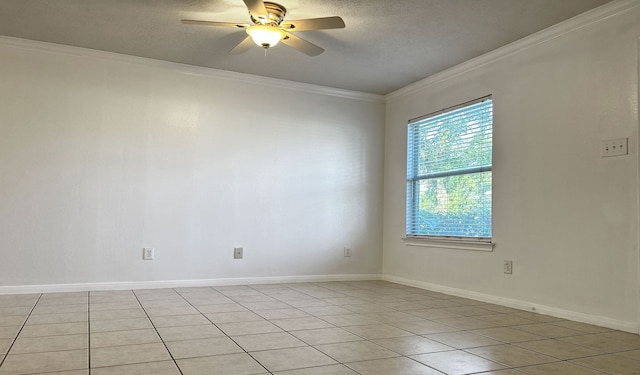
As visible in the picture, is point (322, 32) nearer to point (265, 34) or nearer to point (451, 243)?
point (265, 34)

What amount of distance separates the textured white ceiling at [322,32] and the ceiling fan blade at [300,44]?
0.66 ft

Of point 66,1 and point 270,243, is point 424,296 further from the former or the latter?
point 66,1

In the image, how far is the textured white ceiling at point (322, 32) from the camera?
10.6ft

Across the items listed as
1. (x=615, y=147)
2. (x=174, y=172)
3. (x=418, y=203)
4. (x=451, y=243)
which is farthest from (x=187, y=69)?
(x=615, y=147)

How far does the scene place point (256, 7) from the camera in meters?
2.83

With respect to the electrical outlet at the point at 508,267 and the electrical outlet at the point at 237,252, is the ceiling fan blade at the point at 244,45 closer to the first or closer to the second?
the electrical outlet at the point at 237,252

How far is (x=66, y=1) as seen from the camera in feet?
10.7

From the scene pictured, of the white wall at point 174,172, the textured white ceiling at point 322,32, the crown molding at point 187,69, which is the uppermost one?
the textured white ceiling at point 322,32

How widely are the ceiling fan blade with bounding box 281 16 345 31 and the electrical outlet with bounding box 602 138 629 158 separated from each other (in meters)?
1.89

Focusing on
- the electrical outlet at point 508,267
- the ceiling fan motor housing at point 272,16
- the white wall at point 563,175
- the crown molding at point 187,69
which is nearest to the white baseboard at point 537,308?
the white wall at point 563,175

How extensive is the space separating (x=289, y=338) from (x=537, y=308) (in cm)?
200

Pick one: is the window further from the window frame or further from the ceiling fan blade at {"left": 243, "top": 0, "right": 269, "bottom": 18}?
the ceiling fan blade at {"left": 243, "top": 0, "right": 269, "bottom": 18}

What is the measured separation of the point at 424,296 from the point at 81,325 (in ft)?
8.89

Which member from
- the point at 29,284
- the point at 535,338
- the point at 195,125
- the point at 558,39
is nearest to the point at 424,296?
the point at 535,338
